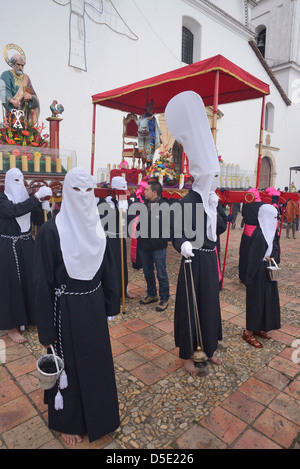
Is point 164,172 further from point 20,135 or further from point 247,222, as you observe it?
point 20,135

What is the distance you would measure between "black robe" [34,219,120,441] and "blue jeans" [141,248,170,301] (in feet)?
7.64

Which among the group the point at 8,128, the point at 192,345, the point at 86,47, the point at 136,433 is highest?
the point at 86,47

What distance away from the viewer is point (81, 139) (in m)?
11.2

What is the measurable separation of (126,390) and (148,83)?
6.25 metres

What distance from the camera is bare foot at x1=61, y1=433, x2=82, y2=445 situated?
222 cm

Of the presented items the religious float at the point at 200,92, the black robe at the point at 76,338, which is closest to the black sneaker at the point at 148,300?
the religious float at the point at 200,92

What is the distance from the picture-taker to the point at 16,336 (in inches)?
144

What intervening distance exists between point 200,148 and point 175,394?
7.55ft

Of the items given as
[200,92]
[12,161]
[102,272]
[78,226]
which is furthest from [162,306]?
[200,92]

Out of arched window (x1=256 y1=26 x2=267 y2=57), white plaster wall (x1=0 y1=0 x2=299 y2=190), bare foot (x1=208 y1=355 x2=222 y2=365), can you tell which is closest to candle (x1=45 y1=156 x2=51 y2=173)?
bare foot (x1=208 y1=355 x2=222 y2=365)

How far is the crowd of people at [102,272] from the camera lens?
81.4 inches

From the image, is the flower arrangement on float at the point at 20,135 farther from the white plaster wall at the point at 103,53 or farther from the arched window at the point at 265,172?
the arched window at the point at 265,172

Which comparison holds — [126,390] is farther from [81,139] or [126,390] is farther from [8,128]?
[81,139]

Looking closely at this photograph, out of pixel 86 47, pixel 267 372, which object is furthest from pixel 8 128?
pixel 86 47
